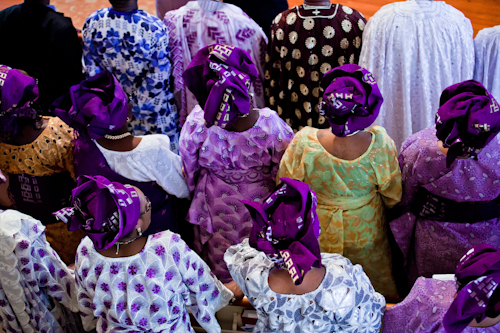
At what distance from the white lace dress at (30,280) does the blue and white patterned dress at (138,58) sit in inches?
44.9

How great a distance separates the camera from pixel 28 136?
2.15m

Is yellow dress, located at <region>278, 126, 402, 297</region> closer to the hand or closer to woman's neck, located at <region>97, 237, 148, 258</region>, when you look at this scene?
the hand

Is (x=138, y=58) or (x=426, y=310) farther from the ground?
(x=138, y=58)

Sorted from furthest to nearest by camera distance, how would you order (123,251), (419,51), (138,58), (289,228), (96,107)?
(138,58) → (419,51) → (96,107) → (123,251) → (289,228)

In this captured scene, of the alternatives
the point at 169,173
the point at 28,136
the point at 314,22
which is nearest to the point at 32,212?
the point at 28,136

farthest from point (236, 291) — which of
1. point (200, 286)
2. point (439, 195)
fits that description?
point (439, 195)

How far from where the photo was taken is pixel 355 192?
196 centimetres

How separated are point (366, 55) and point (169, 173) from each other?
116 centimetres

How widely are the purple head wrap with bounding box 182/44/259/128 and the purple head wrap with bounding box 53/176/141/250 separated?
20.0 inches

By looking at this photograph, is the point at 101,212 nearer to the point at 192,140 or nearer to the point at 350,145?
the point at 192,140

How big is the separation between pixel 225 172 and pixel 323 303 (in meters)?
0.84

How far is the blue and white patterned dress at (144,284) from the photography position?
5.33 ft

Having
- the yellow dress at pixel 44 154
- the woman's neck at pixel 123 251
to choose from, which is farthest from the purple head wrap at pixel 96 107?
the woman's neck at pixel 123 251

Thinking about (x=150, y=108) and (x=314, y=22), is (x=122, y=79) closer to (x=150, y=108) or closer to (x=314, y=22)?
(x=150, y=108)
